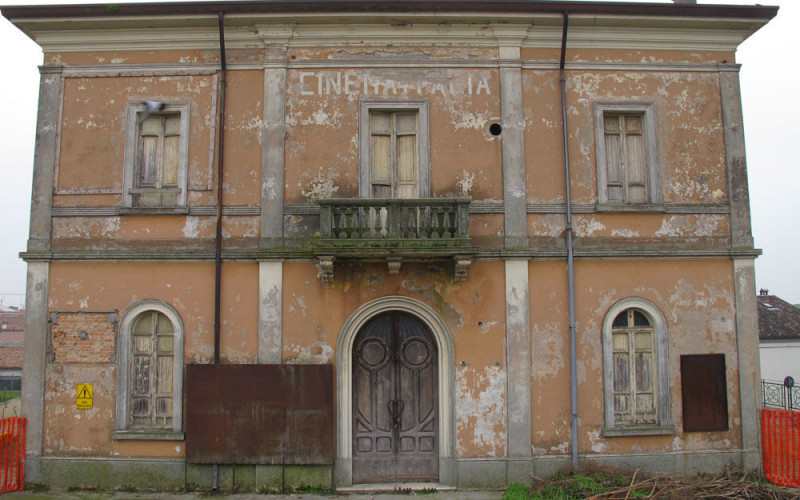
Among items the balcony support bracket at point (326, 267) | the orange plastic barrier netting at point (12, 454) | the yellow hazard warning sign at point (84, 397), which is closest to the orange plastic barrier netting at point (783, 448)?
the balcony support bracket at point (326, 267)

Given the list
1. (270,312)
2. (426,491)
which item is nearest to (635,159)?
(426,491)

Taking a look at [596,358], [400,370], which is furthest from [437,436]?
[596,358]

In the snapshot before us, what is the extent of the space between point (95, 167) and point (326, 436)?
6251 millimetres

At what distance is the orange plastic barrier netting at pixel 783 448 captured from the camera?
8812 millimetres

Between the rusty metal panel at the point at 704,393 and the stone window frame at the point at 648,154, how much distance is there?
2772 mm

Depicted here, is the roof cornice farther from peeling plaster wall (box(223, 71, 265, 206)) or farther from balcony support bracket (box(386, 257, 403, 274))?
balcony support bracket (box(386, 257, 403, 274))

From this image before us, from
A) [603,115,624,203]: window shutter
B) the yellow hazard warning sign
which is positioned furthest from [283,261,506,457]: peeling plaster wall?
the yellow hazard warning sign

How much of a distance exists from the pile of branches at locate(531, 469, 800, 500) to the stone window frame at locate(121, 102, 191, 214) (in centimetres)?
773

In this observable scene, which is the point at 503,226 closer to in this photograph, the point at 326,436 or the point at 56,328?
the point at 326,436

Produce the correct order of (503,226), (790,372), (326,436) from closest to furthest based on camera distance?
1. (326,436)
2. (503,226)
3. (790,372)

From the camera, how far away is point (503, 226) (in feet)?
30.6

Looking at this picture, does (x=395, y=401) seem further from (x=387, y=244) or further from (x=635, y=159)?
(x=635, y=159)

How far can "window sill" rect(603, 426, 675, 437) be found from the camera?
9000mm

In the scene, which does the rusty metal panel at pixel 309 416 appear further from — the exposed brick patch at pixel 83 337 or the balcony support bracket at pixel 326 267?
the exposed brick patch at pixel 83 337
